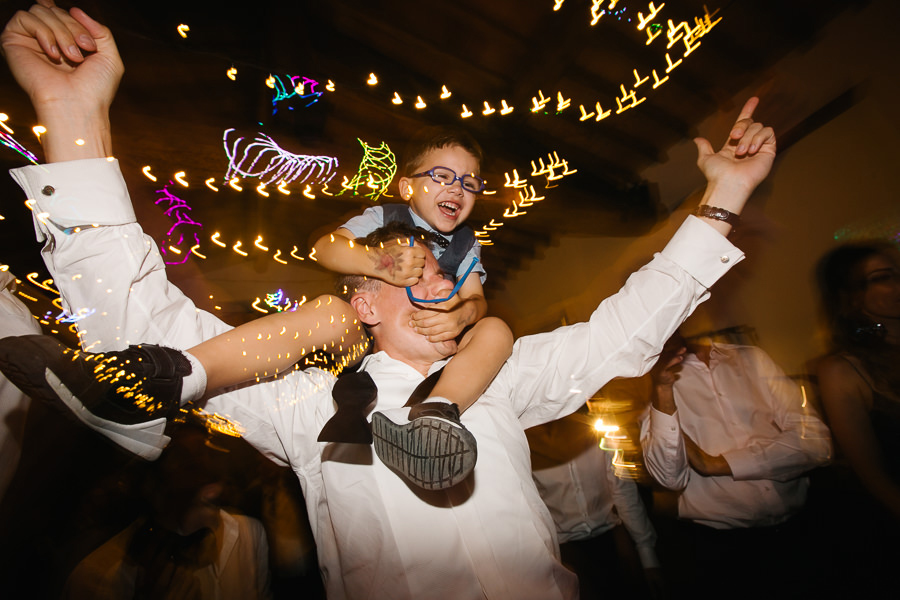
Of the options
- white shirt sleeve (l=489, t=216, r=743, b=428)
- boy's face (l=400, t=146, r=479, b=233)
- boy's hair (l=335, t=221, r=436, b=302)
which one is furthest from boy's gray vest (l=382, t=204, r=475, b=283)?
white shirt sleeve (l=489, t=216, r=743, b=428)

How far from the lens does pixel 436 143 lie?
216 cm

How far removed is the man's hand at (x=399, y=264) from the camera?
1.49 metres

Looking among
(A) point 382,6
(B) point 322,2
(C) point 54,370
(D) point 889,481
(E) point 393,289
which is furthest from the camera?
(B) point 322,2

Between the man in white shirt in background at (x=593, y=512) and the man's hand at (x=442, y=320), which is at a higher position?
the man's hand at (x=442, y=320)

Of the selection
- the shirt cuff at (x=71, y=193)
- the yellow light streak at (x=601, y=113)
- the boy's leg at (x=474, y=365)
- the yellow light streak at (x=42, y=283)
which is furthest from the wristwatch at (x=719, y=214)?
the yellow light streak at (x=601, y=113)

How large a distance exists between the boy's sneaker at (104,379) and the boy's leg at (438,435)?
0.55 m

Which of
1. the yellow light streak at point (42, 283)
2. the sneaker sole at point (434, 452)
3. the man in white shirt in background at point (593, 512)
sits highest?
the yellow light streak at point (42, 283)

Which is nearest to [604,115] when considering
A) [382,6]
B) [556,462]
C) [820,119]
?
[820,119]

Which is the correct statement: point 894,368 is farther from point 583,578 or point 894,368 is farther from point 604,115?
point 604,115

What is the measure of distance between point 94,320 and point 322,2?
3.31 metres

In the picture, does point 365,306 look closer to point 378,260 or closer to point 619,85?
point 378,260

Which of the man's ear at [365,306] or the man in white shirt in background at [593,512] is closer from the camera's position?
the man's ear at [365,306]

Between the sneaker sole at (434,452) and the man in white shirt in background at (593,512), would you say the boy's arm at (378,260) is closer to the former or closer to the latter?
the sneaker sole at (434,452)

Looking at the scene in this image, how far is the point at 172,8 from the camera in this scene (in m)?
2.92
